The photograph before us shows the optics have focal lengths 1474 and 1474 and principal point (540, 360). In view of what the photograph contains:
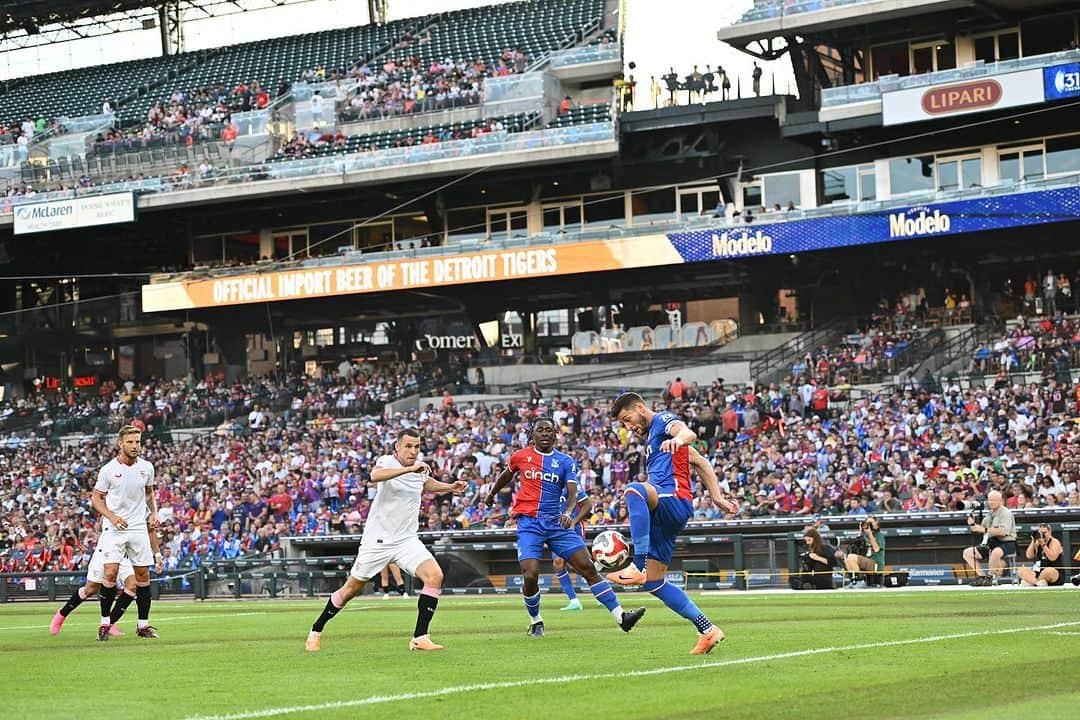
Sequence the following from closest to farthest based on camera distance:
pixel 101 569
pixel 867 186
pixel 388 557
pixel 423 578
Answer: pixel 423 578 → pixel 388 557 → pixel 101 569 → pixel 867 186

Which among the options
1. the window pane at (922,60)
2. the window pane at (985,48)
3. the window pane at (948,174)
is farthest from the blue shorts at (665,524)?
the window pane at (922,60)

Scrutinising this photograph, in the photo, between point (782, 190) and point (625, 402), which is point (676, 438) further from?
point (782, 190)

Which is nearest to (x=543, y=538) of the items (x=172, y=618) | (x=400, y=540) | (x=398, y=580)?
(x=400, y=540)

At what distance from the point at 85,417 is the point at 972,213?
95.5 feet

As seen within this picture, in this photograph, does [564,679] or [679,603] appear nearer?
[564,679]

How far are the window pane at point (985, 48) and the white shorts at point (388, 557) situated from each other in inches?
1374

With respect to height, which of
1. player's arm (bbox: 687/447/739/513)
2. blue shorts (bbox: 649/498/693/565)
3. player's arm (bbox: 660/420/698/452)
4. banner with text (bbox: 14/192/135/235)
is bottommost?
blue shorts (bbox: 649/498/693/565)

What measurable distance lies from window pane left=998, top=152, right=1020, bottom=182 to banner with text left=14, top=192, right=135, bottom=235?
1136 inches

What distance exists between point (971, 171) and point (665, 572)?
34.8 meters

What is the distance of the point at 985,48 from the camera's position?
4331cm

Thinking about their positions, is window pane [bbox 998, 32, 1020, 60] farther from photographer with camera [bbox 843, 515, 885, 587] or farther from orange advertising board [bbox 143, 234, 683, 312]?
photographer with camera [bbox 843, 515, 885, 587]

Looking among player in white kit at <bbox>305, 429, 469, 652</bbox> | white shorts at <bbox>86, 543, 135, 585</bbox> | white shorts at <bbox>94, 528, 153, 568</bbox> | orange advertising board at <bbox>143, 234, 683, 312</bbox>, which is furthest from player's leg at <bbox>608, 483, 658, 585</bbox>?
orange advertising board at <bbox>143, 234, 683, 312</bbox>

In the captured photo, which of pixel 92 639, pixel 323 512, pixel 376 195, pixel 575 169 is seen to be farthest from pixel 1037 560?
pixel 376 195

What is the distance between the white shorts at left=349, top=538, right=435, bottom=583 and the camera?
505 inches
